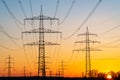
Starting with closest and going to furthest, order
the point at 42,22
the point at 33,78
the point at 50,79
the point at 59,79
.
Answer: the point at 42,22, the point at 59,79, the point at 50,79, the point at 33,78

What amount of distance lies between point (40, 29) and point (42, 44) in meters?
2.06

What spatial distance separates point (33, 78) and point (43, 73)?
8469 centimetres

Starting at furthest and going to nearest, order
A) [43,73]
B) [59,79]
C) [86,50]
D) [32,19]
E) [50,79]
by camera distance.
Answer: [50,79], [59,79], [86,50], [43,73], [32,19]

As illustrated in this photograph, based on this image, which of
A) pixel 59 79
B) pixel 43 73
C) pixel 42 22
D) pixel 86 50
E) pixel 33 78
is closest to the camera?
pixel 42 22

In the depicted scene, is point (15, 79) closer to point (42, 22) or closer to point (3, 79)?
point (3, 79)

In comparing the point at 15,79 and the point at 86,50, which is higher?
the point at 86,50

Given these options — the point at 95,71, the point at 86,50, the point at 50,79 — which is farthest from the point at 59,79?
the point at 86,50

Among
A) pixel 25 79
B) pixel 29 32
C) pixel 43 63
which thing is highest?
pixel 29 32

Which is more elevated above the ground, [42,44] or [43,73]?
[42,44]

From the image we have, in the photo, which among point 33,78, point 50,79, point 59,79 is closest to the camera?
point 59,79

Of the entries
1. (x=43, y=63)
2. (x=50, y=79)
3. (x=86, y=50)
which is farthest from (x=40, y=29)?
(x=50, y=79)

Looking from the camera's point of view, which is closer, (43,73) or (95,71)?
(43,73)

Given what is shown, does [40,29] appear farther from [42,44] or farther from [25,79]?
[25,79]

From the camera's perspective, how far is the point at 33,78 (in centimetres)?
14650
